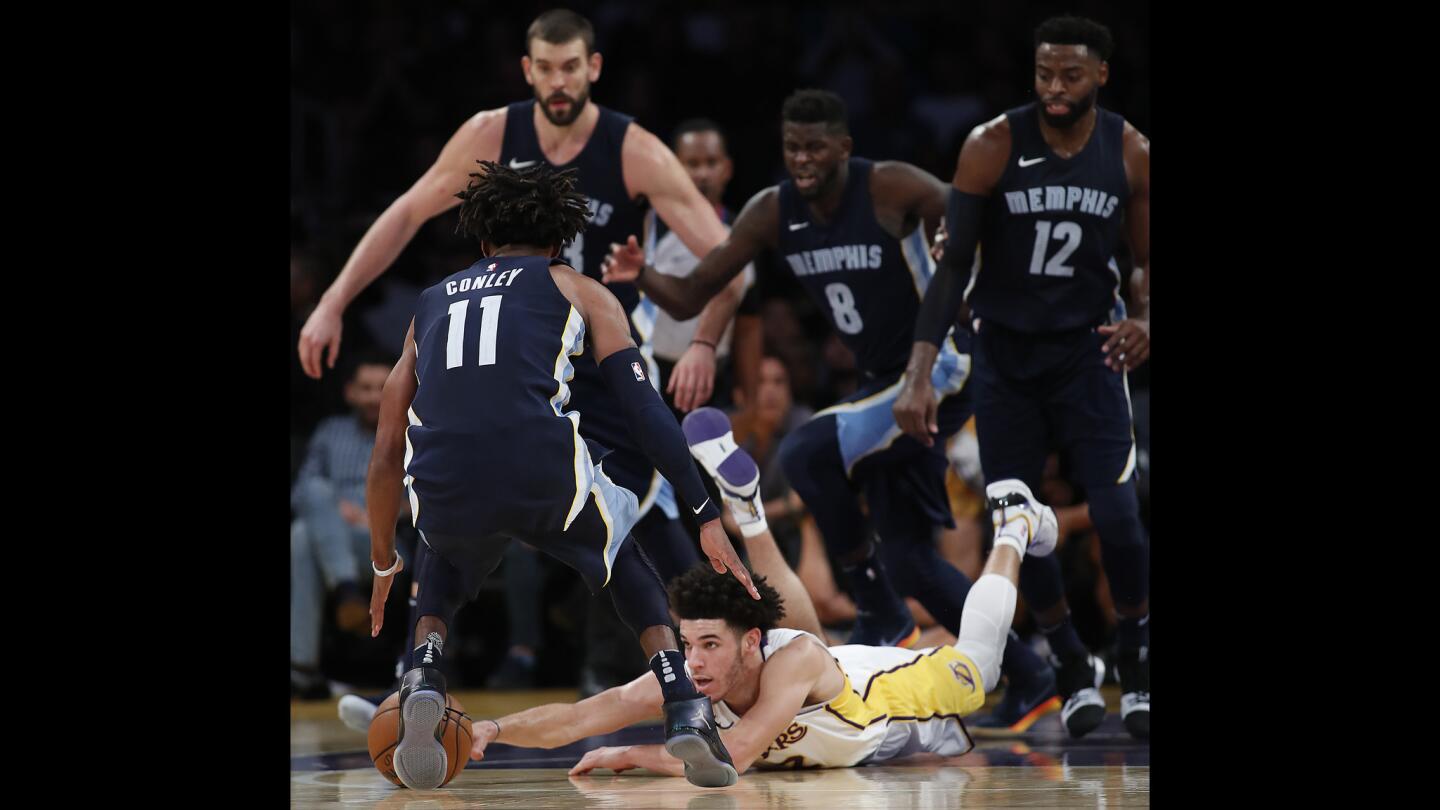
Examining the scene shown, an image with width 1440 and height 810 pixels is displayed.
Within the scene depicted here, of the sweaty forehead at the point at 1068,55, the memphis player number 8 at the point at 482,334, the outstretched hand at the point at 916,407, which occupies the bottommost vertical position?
the outstretched hand at the point at 916,407

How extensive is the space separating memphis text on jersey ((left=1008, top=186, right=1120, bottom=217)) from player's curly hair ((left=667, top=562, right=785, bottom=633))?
66.6 inches

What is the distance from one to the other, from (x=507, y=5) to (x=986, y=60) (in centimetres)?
298

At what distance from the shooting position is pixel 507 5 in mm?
10508

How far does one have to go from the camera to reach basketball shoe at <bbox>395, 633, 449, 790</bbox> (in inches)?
159

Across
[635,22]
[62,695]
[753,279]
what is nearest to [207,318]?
[62,695]

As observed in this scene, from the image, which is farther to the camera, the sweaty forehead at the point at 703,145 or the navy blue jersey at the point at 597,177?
the sweaty forehead at the point at 703,145

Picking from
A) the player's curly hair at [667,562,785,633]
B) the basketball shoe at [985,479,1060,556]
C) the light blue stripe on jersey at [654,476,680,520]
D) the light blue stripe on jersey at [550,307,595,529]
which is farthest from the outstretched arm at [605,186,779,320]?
the light blue stripe on jersey at [550,307,595,529]

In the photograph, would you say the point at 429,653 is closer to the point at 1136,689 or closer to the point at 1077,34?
the point at 1136,689

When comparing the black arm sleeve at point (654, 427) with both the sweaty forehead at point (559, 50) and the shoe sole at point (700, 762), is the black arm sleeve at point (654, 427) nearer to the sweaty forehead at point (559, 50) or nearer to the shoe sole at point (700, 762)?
the shoe sole at point (700, 762)

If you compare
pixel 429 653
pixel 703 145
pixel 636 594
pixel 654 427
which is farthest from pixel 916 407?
pixel 703 145

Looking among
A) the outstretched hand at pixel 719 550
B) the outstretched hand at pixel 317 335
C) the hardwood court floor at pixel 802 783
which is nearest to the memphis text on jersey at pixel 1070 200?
the hardwood court floor at pixel 802 783

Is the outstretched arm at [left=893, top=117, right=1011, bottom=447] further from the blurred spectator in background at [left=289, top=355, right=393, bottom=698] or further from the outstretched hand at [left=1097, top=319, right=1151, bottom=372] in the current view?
the blurred spectator in background at [left=289, top=355, right=393, bottom=698]

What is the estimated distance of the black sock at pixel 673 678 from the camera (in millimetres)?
4195

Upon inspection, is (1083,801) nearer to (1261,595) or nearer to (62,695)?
(1261,595)
